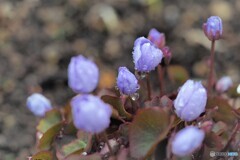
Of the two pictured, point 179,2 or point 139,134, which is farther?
point 179,2

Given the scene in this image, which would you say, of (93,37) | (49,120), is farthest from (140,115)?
(93,37)

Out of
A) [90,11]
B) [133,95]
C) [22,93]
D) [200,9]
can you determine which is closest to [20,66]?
[22,93]

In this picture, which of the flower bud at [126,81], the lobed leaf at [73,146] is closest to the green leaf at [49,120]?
the lobed leaf at [73,146]

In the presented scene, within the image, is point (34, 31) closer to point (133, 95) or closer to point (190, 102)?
point (133, 95)

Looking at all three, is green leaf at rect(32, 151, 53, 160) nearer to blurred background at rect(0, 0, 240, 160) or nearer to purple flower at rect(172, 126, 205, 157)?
purple flower at rect(172, 126, 205, 157)

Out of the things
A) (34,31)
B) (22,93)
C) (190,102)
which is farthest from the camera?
(34,31)

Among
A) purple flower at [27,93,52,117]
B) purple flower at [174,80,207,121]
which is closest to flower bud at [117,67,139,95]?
purple flower at [174,80,207,121]
